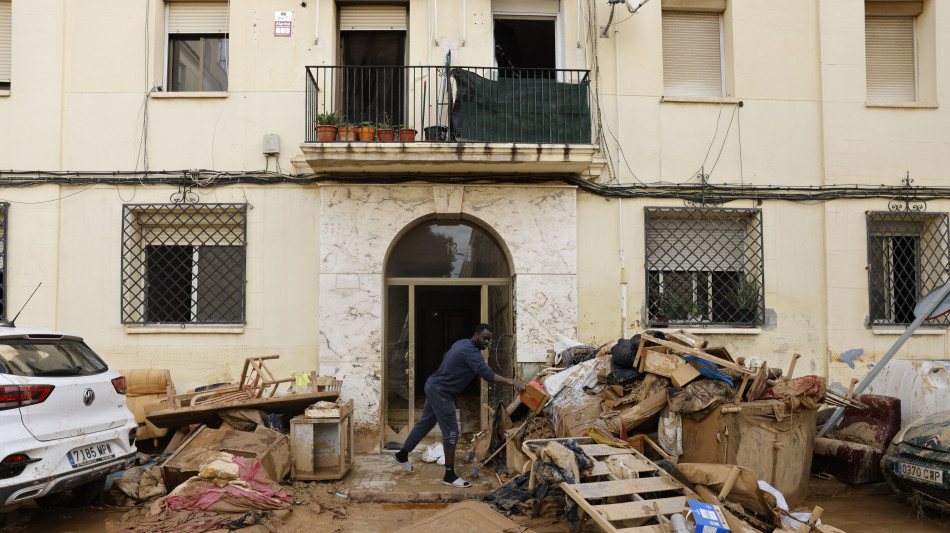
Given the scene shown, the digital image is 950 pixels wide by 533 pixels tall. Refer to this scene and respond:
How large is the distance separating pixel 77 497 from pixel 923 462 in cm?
769

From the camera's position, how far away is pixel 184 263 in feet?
29.8

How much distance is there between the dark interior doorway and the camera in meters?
10.2

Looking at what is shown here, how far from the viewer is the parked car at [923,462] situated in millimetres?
5481

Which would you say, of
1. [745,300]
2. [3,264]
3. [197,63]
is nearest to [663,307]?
[745,300]

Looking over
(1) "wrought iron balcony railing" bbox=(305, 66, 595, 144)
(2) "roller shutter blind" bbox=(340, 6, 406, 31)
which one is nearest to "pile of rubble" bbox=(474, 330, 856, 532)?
(1) "wrought iron balcony railing" bbox=(305, 66, 595, 144)

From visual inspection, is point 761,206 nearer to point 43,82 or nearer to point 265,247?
point 265,247

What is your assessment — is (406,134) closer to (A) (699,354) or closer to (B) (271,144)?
(B) (271,144)

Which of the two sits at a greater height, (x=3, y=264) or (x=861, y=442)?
(x=3, y=264)

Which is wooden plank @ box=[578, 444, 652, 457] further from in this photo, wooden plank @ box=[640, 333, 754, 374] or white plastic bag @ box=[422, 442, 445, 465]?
white plastic bag @ box=[422, 442, 445, 465]

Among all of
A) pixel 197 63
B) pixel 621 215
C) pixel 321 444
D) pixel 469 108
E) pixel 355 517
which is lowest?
pixel 355 517

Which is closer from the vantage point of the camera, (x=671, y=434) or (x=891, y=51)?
(x=671, y=434)

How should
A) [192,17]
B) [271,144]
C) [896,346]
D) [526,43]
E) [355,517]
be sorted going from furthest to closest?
[526,43]
[192,17]
[271,144]
[896,346]
[355,517]

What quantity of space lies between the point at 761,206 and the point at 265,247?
275 inches

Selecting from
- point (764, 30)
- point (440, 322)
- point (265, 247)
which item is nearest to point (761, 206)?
point (764, 30)
